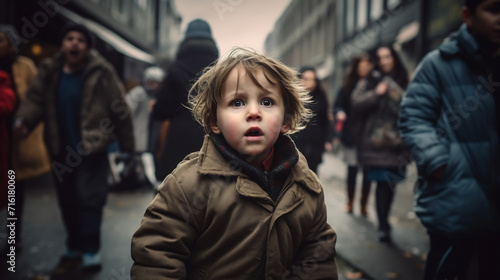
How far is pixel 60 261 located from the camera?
12.0ft

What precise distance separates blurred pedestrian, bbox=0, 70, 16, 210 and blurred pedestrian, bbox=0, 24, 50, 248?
10 centimetres

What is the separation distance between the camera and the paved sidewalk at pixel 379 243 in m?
3.56

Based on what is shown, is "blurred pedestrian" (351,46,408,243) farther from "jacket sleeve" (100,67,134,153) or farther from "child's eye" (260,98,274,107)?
"child's eye" (260,98,274,107)

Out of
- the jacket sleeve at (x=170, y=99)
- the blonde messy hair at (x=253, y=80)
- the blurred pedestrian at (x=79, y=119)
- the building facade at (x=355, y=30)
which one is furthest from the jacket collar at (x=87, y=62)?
the blonde messy hair at (x=253, y=80)

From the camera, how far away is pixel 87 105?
3.44 meters

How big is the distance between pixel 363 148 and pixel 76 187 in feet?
10.1

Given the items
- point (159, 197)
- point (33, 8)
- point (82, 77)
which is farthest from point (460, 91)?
point (33, 8)

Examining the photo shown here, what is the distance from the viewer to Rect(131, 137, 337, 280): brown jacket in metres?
1.34

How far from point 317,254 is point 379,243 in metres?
3.17

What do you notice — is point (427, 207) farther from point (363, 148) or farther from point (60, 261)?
point (60, 261)

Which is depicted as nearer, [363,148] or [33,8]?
[363,148]

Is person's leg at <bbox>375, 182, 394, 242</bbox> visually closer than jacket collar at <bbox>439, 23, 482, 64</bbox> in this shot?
No

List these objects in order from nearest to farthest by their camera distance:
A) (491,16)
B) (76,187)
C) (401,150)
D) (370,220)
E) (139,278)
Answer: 1. (139,278)
2. (491,16)
3. (76,187)
4. (401,150)
5. (370,220)

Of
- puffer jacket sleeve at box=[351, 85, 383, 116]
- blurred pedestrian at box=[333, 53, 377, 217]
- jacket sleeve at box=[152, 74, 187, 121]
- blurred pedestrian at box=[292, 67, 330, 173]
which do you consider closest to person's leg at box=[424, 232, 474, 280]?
jacket sleeve at box=[152, 74, 187, 121]
